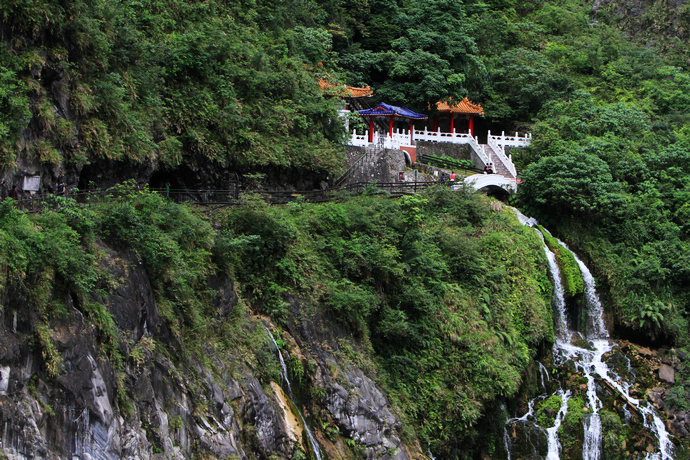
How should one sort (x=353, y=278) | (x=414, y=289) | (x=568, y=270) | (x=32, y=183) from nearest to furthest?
(x=32, y=183) < (x=353, y=278) < (x=414, y=289) < (x=568, y=270)

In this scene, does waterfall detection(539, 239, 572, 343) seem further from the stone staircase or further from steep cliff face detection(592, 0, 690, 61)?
steep cliff face detection(592, 0, 690, 61)

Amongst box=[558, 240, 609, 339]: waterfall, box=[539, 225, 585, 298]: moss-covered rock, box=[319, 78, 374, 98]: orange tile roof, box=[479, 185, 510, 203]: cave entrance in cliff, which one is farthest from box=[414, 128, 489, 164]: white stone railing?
box=[558, 240, 609, 339]: waterfall

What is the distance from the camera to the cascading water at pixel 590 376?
83.6ft

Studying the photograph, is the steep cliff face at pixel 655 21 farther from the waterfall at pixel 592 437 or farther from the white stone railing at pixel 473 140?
the waterfall at pixel 592 437

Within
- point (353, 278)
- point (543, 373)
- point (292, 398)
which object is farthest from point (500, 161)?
point (292, 398)

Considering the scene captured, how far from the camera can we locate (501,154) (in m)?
40.7

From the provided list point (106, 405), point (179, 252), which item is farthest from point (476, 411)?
point (106, 405)

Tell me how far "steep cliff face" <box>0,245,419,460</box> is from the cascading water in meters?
7.79

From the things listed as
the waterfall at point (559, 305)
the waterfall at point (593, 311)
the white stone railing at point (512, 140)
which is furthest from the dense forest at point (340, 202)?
the white stone railing at point (512, 140)

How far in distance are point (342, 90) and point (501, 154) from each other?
10.5 metres

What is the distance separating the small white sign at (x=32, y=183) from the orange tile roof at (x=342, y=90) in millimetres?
18249

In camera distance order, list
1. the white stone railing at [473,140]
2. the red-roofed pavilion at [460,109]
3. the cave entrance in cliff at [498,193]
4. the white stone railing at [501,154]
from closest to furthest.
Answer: the cave entrance in cliff at [498,193], the white stone railing at [473,140], the white stone railing at [501,154], the red-roofed pavilion at [460,109]

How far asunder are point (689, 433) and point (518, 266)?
8.91 m

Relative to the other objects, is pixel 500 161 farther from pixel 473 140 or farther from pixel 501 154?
pixel 473 140
